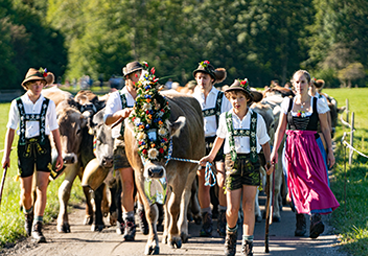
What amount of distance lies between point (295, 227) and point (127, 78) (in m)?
3.58

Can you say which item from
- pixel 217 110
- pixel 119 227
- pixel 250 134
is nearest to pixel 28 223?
pixel 119 227

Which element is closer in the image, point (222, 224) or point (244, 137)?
point (244, 137)

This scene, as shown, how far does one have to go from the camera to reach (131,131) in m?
7.12

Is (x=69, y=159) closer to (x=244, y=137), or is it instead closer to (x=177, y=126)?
(x=177, y=126)

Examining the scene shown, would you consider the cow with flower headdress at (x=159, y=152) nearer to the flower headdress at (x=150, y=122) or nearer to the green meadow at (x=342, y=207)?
the flower headdress at (x=150, y=122)

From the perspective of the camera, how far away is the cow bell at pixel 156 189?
6664 mm

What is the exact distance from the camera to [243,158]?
652 centimetres

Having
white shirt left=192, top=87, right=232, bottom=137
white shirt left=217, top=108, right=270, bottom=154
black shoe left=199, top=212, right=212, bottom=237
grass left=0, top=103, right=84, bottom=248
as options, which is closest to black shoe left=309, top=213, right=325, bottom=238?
black shoe left=199, top=212, right=212, bottom=237

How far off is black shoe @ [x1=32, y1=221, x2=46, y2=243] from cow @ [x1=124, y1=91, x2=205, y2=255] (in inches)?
66.6

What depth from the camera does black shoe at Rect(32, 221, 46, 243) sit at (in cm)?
766

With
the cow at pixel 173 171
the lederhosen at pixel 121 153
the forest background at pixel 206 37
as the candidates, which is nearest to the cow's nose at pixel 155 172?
the cow at pixel 173 171

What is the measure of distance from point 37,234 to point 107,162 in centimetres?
147

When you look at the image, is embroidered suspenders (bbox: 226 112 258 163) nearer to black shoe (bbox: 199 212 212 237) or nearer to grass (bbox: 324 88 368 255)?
grass (bbox: 324 88 368 255)

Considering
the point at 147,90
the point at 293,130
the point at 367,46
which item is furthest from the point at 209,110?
the point at 367,46
